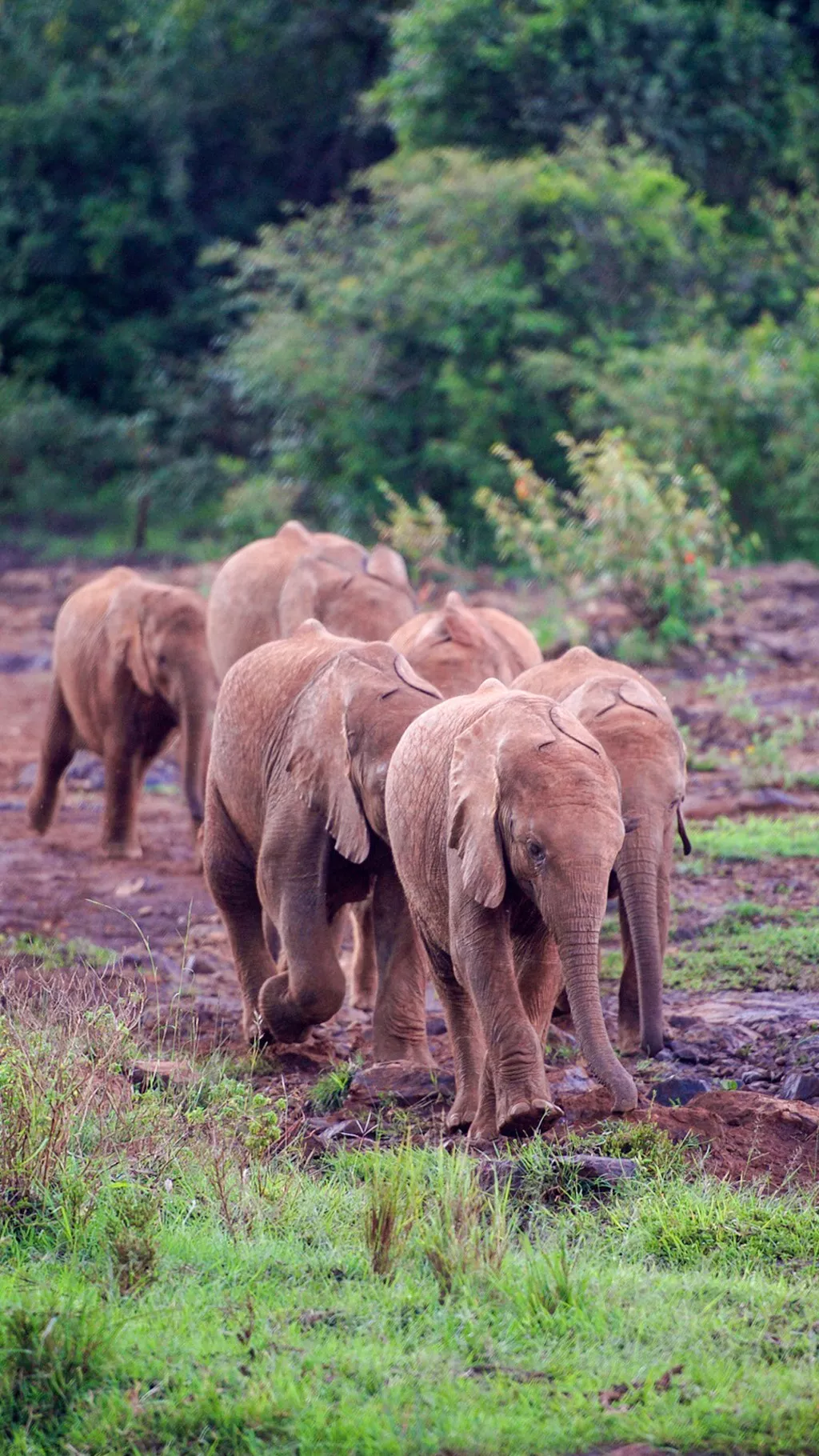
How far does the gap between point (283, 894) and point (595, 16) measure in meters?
20.4

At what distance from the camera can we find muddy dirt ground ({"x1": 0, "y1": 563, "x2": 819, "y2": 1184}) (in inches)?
263

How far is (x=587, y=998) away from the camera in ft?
19.3

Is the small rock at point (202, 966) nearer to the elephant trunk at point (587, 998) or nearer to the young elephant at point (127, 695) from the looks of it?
the young elephant at point (127, 695)

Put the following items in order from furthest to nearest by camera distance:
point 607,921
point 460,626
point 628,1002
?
point 607,921
point 460,626
point 628,1002

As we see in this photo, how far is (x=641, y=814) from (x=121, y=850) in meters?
5.61

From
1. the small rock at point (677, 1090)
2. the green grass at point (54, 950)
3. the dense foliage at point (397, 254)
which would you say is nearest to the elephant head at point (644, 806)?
the small rock at point (677, 1090)

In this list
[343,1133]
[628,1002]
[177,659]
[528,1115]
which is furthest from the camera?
[177,659]

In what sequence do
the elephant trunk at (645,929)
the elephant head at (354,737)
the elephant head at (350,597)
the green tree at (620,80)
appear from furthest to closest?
the green tree at (620,80) → the elephant head at (350,597) → the elephant trunk at (645,929) → the elephant head at (354,737)

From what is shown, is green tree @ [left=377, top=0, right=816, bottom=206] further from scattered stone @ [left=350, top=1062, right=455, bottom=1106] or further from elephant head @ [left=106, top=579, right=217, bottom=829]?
scattered stone @ [left=350, top=1062, right=455, bottom=1106]

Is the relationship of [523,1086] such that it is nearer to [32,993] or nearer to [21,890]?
[32,993]

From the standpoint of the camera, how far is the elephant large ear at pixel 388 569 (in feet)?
35.7

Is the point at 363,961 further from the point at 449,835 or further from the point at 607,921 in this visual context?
the point at 449,835

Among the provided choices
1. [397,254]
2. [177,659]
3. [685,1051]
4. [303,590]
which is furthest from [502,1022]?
[397,254]

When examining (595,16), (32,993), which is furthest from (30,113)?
(32,993)
